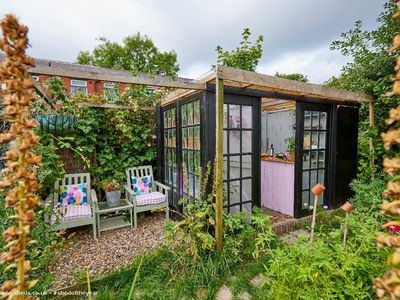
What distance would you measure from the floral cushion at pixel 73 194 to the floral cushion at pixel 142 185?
0.80 m

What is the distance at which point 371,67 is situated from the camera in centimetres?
306

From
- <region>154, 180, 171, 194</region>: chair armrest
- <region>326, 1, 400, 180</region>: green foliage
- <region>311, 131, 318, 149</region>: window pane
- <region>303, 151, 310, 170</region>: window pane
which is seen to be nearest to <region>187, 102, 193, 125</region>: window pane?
<region>154, 180, 171, 194</region>: chair armrest

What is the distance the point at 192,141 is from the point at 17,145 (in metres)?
2.26

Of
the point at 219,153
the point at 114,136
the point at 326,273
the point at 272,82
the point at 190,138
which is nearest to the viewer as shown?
the point at 326,273

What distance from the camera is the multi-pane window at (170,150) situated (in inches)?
130

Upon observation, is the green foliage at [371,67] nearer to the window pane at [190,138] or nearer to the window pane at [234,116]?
the window pane at [234,116]

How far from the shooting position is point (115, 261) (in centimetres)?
226

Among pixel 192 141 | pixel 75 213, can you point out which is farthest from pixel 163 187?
pixel 75 213

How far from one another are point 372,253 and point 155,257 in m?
1.84

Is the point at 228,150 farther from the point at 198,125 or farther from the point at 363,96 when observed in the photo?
the point at 363,96

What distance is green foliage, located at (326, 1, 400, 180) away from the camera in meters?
2.81

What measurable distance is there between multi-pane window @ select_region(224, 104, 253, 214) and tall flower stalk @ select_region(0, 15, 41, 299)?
2098 millimetres

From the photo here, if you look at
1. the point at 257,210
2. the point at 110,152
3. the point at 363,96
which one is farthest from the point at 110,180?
the point at 363,96

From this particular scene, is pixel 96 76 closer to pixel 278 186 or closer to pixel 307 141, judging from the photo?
pixel 307 141
